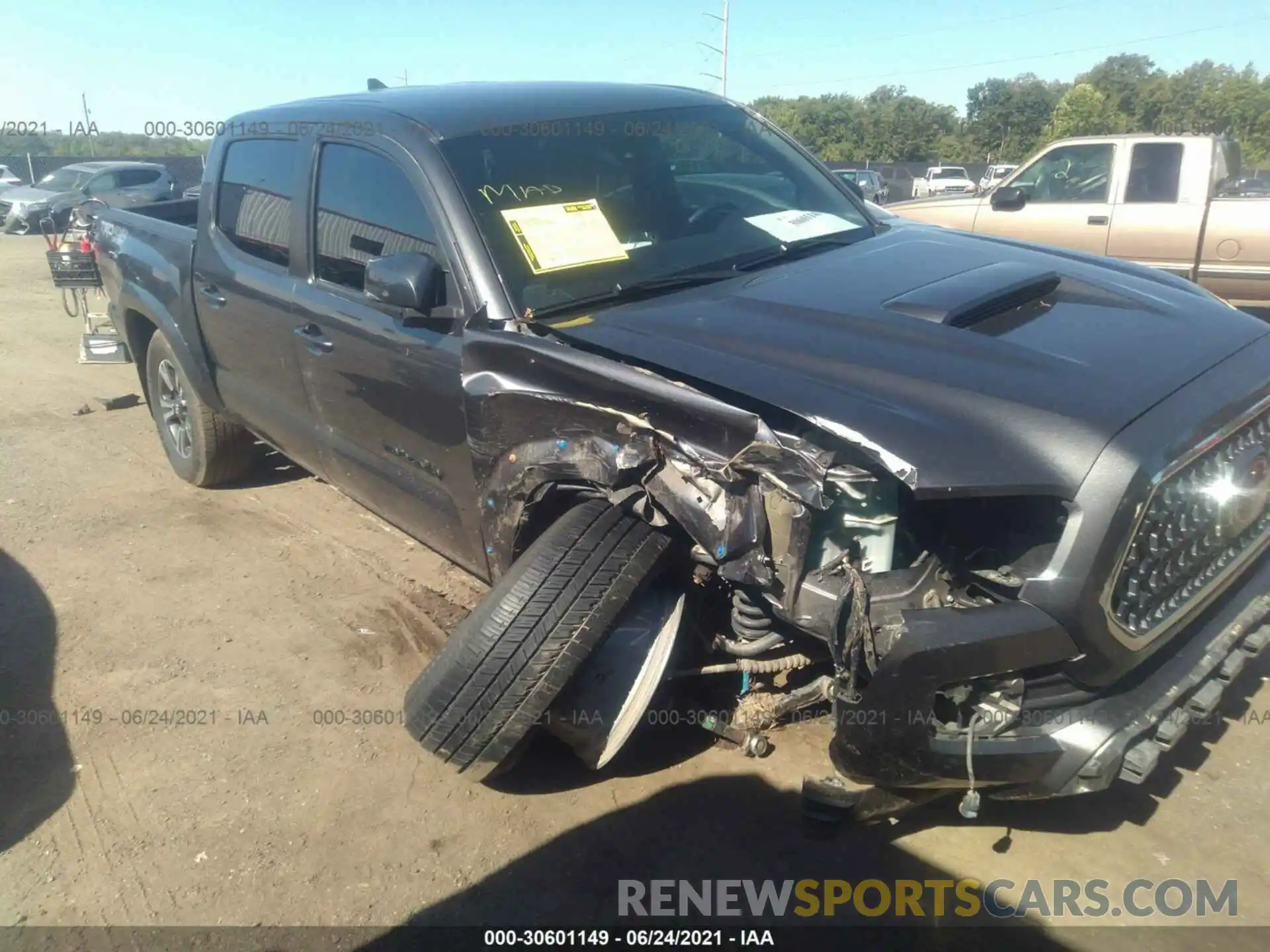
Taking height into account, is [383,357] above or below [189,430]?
above

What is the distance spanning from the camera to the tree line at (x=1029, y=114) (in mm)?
46625

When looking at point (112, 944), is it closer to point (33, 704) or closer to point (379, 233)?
point (33, 704)

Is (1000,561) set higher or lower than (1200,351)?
lower

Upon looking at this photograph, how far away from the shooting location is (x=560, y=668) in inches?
100

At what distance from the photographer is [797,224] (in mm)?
3580

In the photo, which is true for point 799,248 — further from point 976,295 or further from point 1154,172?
point 1154,172

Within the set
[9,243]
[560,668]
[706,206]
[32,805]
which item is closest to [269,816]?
[32,805]

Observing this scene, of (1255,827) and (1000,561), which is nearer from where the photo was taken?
(1000,561)

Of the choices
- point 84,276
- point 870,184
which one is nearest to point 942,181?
point 870,184

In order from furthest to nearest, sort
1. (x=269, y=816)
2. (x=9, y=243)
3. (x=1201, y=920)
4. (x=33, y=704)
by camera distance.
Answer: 1. (x=9, y=243)
2. (x=33, y=704)
3. (x=269, y=816)
4. (x=1201, y=920)

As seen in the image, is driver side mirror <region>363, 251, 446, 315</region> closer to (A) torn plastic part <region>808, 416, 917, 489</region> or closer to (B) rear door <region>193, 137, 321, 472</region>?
(B) rear door <region>193, 137, 321, 472</region>

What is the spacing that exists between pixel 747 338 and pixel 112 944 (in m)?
2.31

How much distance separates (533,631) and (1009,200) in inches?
296

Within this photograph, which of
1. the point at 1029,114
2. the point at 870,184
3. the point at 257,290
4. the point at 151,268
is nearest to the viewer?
the point at 257,290
